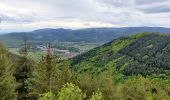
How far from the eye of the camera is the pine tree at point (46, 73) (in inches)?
2256

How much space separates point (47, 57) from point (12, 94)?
9163 millimetres

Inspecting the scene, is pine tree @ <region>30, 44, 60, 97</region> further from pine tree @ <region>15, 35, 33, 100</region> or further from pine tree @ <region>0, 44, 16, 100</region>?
pine tree @ <region>0, 44, 16, 100</region>

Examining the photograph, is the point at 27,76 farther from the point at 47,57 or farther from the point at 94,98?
the point at 94,98

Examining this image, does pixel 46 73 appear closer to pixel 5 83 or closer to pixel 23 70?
pixel 5 83

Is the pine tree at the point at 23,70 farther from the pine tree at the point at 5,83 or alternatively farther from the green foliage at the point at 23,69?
the pine tree at the point at 5,83

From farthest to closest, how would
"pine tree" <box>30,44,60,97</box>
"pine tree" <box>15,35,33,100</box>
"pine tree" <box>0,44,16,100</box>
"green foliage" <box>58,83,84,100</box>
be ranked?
1. "pine tree" <box>15,35,33,100</box>
2. "pine tree" <box>30,44,60,97</box>
3. "pine tree" <box>0,44,16,100</box>
4. "green foliage" <box>58,83,84,100</box>

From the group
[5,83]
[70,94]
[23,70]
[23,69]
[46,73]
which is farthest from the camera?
[23,70]

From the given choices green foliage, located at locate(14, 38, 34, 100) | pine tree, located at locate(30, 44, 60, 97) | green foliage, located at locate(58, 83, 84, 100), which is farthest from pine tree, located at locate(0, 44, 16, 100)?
green foliage, located at locate(58, 83, 84, 100)

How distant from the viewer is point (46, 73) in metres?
58.6

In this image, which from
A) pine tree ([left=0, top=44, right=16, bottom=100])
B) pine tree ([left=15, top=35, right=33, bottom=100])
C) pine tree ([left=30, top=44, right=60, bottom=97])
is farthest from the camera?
pine tree ([left=15, top=35, right=33, bottom=100])

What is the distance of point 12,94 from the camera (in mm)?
53375

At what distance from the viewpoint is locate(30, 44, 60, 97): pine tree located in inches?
2256

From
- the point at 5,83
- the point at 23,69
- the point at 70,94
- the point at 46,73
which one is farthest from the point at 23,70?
the point at 70,94

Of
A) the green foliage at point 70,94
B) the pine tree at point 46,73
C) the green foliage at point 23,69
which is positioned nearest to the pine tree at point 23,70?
the green foliage at point 23,69
